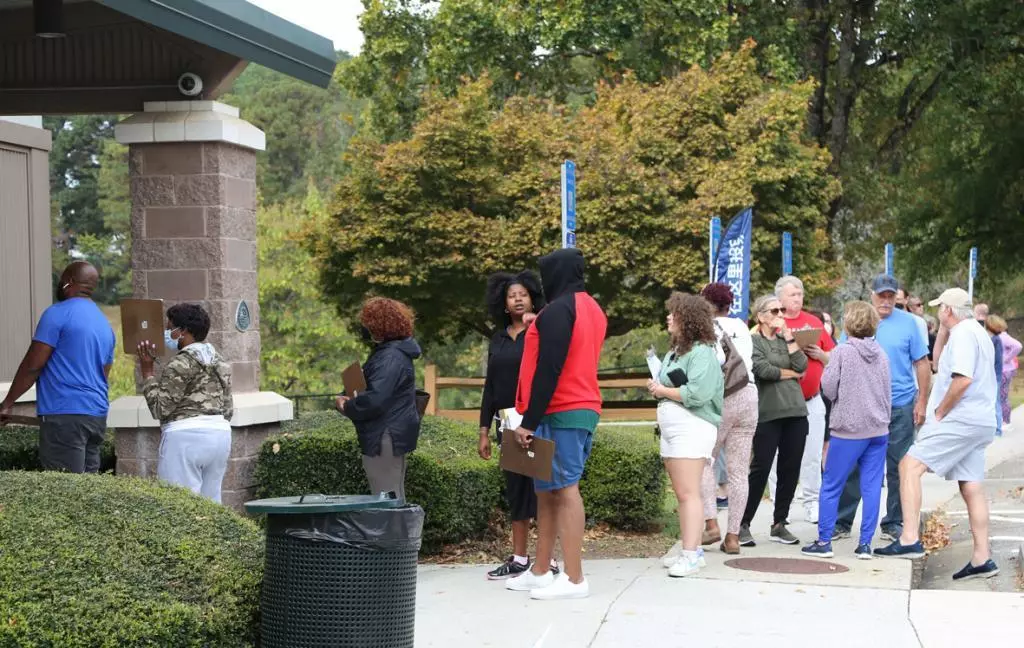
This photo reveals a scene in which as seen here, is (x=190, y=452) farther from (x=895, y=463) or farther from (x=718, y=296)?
(x=895, y=463)

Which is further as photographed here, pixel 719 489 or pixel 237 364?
pixel 719 489

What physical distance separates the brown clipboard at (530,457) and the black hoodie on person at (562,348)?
0.12 metres

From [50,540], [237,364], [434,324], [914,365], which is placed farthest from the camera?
[434,324]

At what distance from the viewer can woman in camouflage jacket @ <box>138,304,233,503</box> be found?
7719 mm

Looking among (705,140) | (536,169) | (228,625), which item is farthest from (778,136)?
(228,625)

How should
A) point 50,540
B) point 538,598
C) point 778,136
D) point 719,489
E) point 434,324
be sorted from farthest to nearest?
point 434,324
point 778,136
point 719,489
point 538,598
point 50,540

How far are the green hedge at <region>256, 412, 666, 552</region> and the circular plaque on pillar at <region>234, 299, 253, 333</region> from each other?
31.4 inches

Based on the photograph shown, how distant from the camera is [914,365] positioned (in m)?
10.4

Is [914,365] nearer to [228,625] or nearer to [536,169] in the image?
[228,625]

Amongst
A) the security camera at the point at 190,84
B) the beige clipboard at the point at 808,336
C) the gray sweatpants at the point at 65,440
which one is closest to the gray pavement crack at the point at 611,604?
the beige clipboard at the point at 808,336

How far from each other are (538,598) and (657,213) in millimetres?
23232

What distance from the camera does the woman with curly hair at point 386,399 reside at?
8.05 metres

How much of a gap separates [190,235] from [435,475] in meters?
2.28

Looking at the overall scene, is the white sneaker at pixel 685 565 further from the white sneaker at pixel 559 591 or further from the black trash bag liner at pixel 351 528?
the black trash bag liner at pixel 351 528
